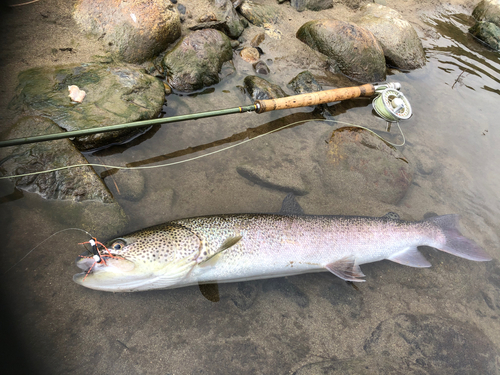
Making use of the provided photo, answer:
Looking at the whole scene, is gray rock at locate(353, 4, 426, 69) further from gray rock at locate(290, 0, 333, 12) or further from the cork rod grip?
the cork rod grip

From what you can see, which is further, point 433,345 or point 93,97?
point 93,97

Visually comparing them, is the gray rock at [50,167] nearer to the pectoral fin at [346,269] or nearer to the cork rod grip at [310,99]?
the cork rod grip at [310,99]

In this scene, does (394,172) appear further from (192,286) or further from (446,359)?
(192,286)

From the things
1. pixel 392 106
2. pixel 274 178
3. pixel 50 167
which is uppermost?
pixel 392 106

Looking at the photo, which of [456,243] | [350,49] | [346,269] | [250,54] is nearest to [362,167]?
[456,243]

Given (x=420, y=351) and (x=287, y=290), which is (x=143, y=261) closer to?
(x=287, y=290)
